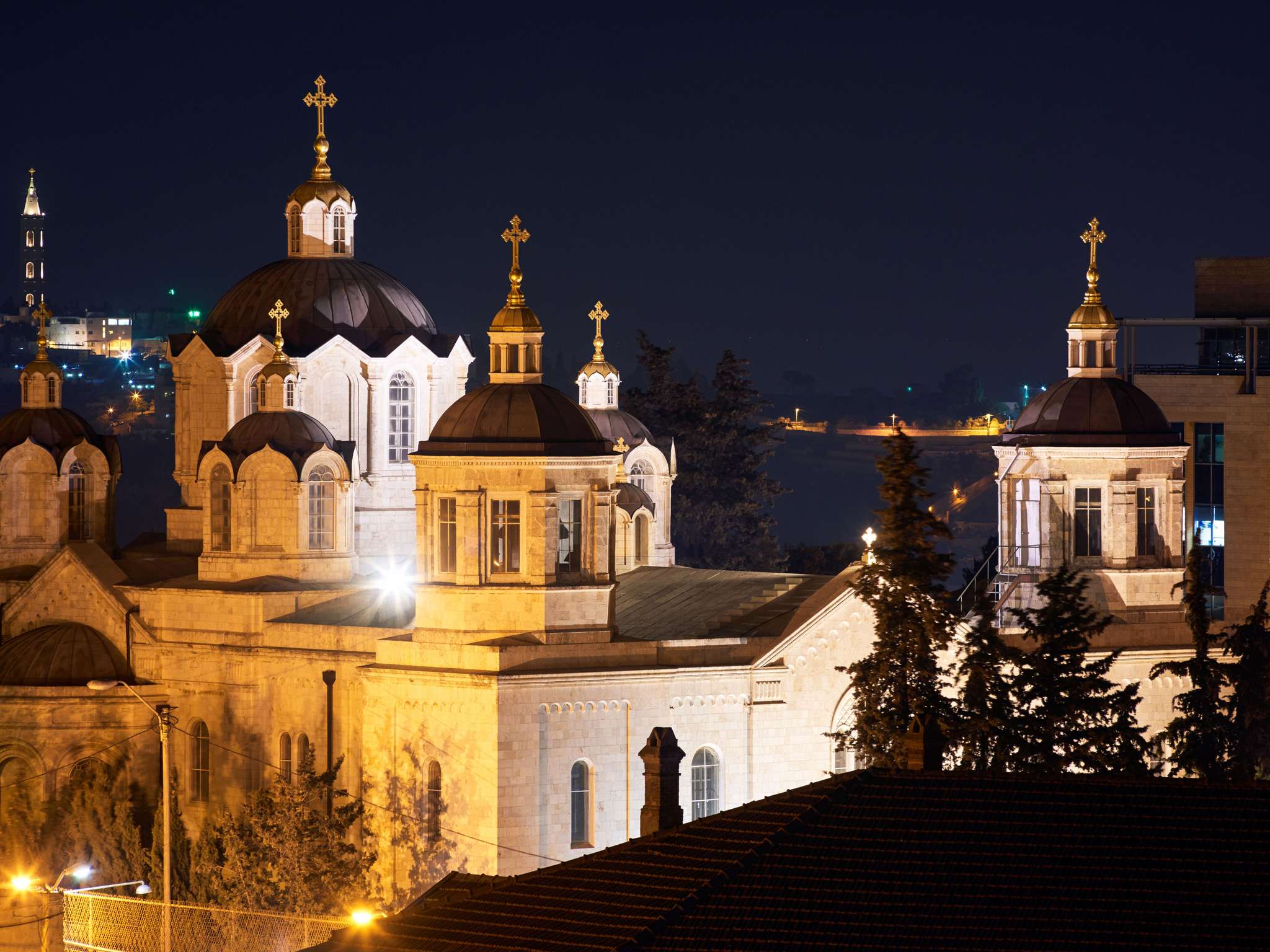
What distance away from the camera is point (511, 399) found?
178 ft

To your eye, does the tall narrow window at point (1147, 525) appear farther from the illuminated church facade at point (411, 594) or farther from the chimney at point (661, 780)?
the chimney at point (661, 780)

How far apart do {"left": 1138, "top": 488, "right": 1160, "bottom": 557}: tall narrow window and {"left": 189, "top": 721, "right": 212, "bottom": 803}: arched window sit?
18.0 metres

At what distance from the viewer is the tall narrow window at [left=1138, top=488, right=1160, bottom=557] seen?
201ft

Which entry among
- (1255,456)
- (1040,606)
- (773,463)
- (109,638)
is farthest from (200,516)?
(773,463)

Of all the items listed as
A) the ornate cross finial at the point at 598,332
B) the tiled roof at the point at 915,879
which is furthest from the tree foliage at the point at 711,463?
the tiled roof at the point at 915,879

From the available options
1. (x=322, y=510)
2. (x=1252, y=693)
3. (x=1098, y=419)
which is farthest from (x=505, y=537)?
(x=1252, y=693)

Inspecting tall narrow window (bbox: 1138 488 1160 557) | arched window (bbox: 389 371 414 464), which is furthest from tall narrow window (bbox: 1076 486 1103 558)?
arched window (bbox: 389 371 414 464)

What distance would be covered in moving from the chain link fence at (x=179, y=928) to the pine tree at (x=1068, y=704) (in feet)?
37.3

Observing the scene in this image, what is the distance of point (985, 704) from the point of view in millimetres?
52156

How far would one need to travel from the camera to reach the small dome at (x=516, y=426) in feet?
176

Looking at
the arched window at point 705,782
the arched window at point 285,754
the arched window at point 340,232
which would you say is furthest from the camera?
the arched window at point 340,232

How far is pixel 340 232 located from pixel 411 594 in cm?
1089

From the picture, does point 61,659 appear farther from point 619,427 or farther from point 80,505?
point 619,427

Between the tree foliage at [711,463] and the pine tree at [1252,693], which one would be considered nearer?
the pine tree at [1252,693]
